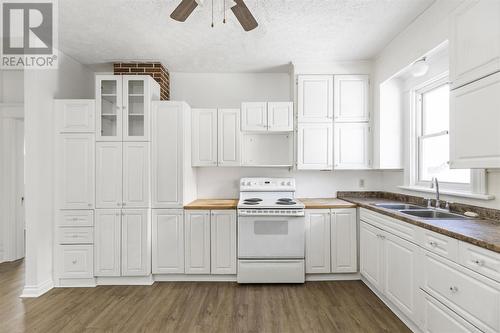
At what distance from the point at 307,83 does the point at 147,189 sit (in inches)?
95.0

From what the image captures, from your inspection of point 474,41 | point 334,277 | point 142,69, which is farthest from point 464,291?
point 142,69

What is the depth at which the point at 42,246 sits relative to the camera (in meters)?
2.89

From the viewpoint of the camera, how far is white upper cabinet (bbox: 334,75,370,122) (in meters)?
3.50

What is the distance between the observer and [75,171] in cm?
304

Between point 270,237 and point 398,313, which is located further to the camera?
point 270,237

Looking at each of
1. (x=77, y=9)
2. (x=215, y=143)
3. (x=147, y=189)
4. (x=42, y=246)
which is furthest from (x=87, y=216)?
(x=77, y=9)

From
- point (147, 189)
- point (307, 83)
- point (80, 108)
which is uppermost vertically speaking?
point (307, 83)

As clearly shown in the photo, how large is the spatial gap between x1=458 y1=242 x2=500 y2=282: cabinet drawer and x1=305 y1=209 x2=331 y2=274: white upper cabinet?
64.0 inches

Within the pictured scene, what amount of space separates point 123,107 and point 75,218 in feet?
4.53

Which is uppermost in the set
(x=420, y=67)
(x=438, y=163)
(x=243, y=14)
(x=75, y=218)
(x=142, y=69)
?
(x=142, y=69)

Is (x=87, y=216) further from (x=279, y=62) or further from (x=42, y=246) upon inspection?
(x=279, y=62)

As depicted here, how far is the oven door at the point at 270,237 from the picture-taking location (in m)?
3.06

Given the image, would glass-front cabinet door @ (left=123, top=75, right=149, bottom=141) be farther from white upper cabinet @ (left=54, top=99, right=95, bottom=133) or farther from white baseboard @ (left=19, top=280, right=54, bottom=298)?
white baseboard @ (left=19, top=280, right=54, bottom=298)

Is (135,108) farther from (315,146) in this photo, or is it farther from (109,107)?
(315,146)
